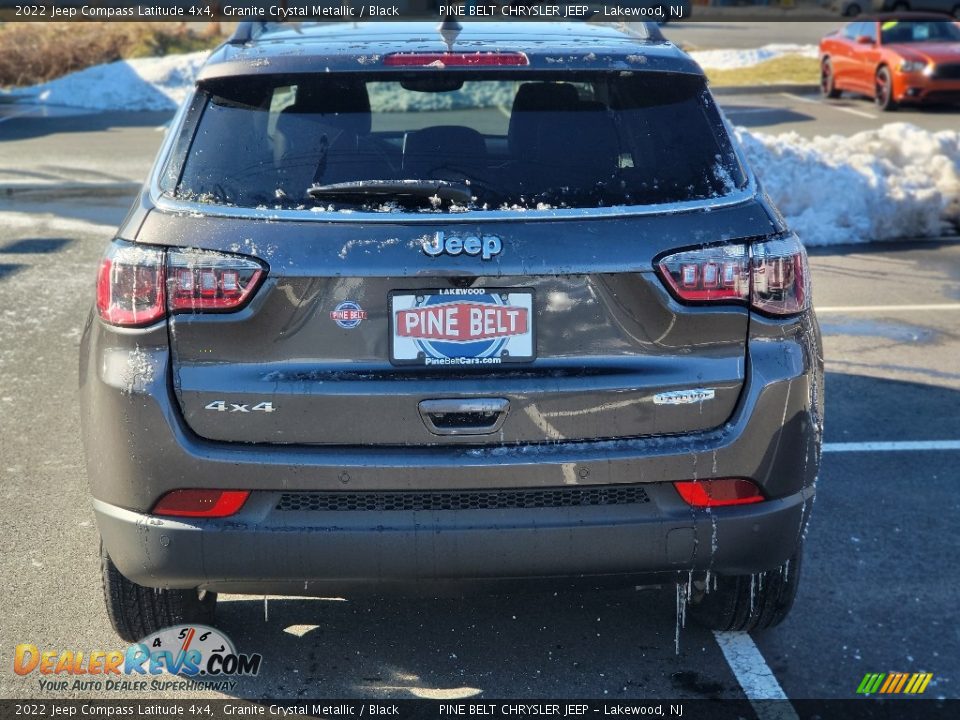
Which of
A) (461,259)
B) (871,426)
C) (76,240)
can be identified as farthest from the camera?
(76,240)

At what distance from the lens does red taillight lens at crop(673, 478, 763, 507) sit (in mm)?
3232

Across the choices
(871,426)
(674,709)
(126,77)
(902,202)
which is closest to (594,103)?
(674,709)

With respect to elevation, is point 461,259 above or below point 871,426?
above

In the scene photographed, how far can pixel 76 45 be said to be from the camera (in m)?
28.1

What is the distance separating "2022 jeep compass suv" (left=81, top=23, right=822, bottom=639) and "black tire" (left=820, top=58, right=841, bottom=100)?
2119 centimetres

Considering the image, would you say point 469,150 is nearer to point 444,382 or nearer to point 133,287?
point 444,382

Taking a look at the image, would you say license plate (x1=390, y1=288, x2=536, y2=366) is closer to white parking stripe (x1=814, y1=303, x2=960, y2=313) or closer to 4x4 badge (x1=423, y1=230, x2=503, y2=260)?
4x4 badge (x1=423, y1=230, x2=503, y2=260)

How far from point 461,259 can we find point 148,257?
0.81 m

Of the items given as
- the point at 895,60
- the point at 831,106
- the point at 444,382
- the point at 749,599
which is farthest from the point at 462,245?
the point at 831,106

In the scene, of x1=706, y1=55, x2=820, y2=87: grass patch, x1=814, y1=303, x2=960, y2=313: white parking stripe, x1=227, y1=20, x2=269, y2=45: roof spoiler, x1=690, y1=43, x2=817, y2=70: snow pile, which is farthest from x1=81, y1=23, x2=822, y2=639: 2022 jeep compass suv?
x1=690, y1=43, x2=817, y2=70: snow pile

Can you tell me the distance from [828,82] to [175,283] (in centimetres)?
2209

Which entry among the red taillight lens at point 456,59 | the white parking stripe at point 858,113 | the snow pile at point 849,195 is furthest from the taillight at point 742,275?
the white parking stripe at point 858,113

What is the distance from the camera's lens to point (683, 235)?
322cm

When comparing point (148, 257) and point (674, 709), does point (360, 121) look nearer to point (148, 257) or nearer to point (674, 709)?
point (148, 257)
